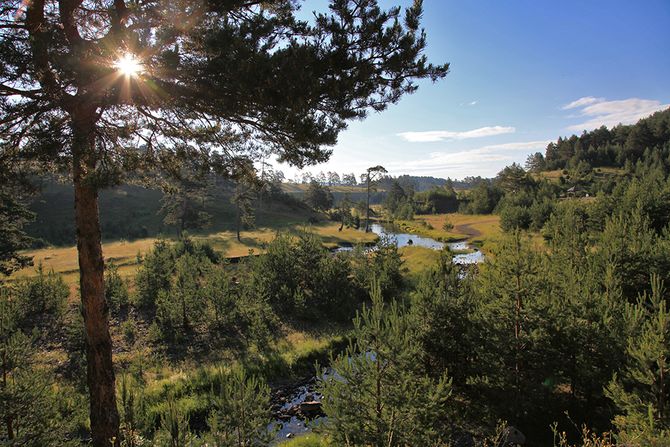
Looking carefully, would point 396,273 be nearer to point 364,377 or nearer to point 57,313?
point 364,377

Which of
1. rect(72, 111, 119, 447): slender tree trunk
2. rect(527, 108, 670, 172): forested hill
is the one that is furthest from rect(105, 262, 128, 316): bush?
rect(527, 108, 670, 172): forested hill

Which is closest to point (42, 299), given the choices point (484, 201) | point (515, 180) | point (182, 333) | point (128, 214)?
point (182, 333)

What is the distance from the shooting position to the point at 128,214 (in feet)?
222

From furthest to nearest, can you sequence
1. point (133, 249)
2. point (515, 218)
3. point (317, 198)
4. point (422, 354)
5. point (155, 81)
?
point (317, 198) < point (515, 218) < point (133, 249) < point (422, 354) < point (155, 81)

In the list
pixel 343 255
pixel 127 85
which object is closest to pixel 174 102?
pixel 127 85

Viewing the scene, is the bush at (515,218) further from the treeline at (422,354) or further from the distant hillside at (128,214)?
the distant hillside at (128,214)

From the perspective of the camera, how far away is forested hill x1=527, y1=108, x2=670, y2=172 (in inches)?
4205

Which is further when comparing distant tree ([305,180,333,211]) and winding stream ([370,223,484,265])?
distant tree ([305,180,333,211])

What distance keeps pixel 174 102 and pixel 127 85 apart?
0.99 meters

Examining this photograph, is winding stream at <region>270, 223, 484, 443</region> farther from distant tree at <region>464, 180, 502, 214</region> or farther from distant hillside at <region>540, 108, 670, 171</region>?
distant hillside at <region>540, 108, 670, 171</region>

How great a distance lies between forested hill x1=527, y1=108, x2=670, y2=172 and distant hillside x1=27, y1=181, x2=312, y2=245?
90820mm

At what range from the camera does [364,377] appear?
8383 millimetres

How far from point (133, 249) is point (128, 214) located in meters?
30.5

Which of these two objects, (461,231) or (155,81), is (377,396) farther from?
(461,231)
